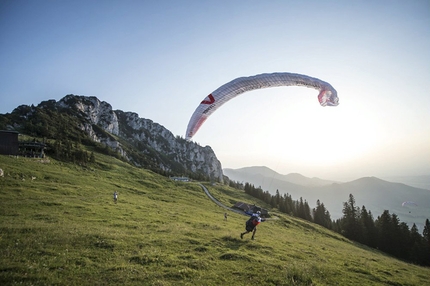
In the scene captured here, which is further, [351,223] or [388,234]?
[351,223]

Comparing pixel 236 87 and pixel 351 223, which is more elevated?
pixel 236 87

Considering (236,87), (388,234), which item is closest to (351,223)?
(388,234)

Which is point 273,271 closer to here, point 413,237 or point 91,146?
point 413,237

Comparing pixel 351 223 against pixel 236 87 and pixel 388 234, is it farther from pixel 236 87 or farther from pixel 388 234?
pixel 236 87

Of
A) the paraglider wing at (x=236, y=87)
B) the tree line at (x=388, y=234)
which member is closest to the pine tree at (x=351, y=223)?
the tree line at (x=388, y=234)

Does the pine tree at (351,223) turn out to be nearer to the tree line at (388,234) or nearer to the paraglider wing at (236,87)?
the tree line at (388,234)

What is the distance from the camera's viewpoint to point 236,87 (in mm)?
19234

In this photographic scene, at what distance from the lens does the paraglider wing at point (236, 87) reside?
18.9 m

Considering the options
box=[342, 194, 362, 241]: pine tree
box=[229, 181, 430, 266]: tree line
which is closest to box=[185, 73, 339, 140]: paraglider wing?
box=[229, 181, 430, 266]: tree line

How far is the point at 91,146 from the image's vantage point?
124 metres

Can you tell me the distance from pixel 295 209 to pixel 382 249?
3282cm

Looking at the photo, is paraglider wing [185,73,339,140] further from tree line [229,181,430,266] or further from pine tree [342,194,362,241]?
pine tree [342,194,362,241]

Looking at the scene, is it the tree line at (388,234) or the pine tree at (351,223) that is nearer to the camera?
the tree line at (388,234)

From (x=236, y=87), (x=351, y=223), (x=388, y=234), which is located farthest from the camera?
(x=351, y=223)
